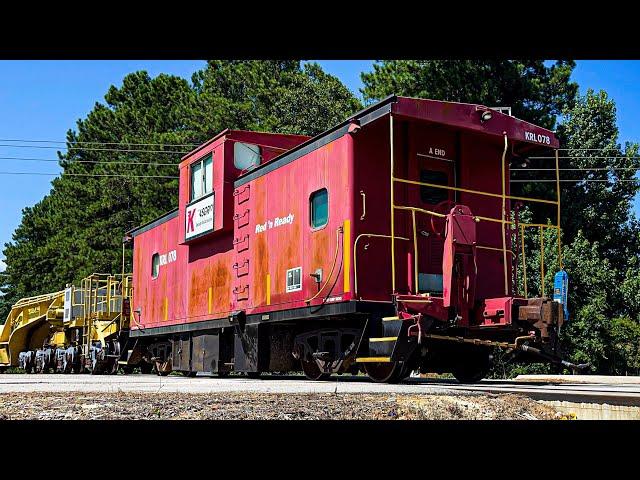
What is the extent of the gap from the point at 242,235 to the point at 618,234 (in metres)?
19.6

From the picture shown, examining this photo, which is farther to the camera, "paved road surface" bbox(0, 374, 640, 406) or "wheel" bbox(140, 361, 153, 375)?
"wheel" bbox(140, 361, 153, 375)

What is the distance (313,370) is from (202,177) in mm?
5308

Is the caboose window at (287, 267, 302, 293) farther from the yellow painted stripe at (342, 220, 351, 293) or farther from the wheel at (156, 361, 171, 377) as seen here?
the wheel at (156, 361, 171, 377)

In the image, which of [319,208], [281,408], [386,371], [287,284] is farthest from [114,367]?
[281,408]

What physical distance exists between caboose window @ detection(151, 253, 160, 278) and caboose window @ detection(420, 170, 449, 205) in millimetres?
8985

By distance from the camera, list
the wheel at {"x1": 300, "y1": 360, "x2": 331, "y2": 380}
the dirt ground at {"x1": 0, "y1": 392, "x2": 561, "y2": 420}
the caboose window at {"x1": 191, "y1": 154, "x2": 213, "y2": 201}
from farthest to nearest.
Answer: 1. the caboose window at {"x1": 191, "y1": 154, "x2": 213, "y2": 201}
2. the wheel at {"x1": 300, "y1": 360, "x2": 331, "y2": 380}
3. the dirt ground at {"x1": 0, "y1": 392, "x2": 561, "y2": 420}

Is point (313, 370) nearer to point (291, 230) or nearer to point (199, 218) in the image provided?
point (291, 230)

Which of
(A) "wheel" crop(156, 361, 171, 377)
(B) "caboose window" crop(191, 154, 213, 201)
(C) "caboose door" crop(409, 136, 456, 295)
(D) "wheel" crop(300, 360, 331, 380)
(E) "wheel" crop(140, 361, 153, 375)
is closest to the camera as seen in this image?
(C) "caboose door" crop(409, 136, 456, 295)

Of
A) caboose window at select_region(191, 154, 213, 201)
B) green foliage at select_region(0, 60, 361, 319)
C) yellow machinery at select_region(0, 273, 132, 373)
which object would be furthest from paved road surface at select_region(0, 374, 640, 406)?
green foliage at select_region(0, 60, 361, 319)

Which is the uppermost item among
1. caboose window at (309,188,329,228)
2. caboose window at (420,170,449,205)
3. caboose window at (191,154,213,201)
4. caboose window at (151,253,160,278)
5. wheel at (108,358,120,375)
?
caboose window at (191,154,213,201)

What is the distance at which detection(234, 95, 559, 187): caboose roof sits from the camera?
10.9m

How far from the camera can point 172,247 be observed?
18000 millimetres
